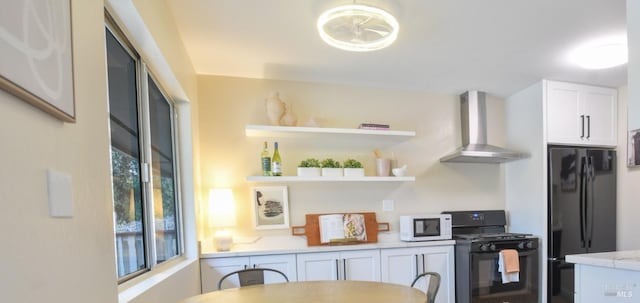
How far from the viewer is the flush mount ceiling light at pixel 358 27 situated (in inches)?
70.1

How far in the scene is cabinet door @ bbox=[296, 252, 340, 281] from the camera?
2.76 m

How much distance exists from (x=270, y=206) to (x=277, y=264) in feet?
2.00

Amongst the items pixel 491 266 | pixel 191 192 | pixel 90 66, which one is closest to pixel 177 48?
pixel 191 192

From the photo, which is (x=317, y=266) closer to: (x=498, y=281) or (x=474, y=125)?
(x=498, y=281)

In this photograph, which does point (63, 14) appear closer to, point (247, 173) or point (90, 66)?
point (90, 66)

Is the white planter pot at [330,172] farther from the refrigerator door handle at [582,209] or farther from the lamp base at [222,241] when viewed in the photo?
the refrigerator door handle at [582,209]

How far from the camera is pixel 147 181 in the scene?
1.81m

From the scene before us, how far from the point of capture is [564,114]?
3275 mm

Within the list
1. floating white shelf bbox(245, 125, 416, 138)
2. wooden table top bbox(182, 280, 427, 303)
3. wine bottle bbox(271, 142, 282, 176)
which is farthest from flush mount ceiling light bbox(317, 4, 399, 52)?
wooden table top bbox(182, 280, 427, 303)

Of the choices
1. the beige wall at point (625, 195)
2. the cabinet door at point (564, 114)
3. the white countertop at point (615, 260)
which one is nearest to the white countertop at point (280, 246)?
the white countertop at point (615, 260)

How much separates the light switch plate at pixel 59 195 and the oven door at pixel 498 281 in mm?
3179

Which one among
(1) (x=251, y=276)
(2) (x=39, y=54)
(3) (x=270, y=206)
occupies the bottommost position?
(1) (x=251, y=276)

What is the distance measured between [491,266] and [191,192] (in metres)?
2.96

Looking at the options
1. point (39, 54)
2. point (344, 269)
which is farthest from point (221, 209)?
point (39, 54)
